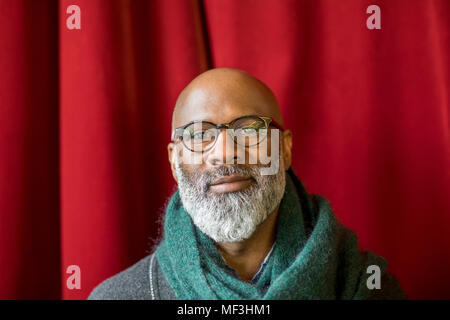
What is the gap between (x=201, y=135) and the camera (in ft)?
2.63

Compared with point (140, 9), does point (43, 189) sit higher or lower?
lower

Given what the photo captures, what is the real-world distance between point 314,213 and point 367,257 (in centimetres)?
15

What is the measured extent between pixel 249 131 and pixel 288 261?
28cm

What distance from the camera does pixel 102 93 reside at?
1079mm

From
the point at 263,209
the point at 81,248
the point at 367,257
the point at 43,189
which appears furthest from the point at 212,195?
the point at 43,189

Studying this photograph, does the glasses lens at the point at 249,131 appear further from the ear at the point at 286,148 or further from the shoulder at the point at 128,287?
the shoulder at the point at 128,287

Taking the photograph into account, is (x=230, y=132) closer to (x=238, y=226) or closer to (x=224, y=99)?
(x=224, y=99)

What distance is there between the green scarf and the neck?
0.09 ft

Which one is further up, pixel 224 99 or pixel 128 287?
pixel 224 99

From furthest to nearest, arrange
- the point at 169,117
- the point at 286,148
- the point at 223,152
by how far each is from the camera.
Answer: the point at 169,117 → the point at 286,148 → the point at 223,152

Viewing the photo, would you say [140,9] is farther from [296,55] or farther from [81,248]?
[81,248]

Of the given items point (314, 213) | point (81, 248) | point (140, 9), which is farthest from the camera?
point (140, 9)

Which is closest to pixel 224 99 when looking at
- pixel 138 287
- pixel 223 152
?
pixel 223 152
